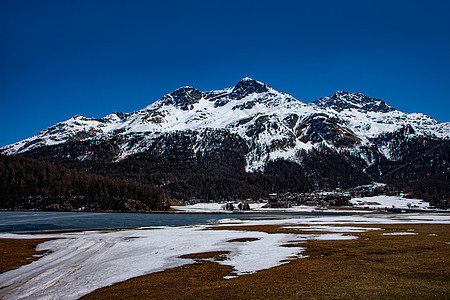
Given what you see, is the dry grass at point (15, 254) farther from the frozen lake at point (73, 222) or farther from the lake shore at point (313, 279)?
the frozen lake at point (73, 222)

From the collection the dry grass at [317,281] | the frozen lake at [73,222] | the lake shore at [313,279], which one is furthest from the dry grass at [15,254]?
the frozen lake at [73,222]

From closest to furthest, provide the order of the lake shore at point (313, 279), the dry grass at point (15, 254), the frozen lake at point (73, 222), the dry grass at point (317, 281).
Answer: the dry grass at point (317, 281), the lake shore at point (313, 279), the dry grass at point (15, 254), the frozen lake at point (73, 222)

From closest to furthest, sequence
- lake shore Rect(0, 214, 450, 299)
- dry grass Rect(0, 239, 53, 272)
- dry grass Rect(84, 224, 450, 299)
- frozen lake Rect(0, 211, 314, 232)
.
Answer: dry grass Rect(84, 224, 450, 299) → lake shore Rect(0, 214, 450, 299) → dry grass Rect(0, 239, 53, 272) → frozen lake Rect(0, 211, 314, 232)

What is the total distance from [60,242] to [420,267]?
46.3 meters

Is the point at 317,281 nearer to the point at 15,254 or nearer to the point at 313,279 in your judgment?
the point at 313,279

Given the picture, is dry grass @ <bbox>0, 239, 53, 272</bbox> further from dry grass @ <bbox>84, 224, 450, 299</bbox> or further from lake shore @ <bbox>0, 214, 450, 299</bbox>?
dry grass @ <bbox>84, 224, 450, 299</bbox>

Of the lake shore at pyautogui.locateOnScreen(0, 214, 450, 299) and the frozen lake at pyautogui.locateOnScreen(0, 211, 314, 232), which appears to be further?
the frozen lake at pyautogui.locateOnScreen(0, 211, 314, 232)

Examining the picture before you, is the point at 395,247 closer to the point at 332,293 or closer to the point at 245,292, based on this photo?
the point at 332,293

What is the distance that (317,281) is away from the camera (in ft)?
64.2

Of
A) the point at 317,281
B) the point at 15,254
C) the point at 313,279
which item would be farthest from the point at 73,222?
the point at 317,281

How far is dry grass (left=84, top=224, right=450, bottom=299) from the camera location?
54.5 feet

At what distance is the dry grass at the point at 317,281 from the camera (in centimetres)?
1662

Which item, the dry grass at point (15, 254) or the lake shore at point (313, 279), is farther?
the dry grass at point (15, 254)

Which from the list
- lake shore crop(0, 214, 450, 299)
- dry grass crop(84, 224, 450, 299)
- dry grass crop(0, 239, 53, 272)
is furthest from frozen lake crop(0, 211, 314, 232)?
dry grass crop(84, 224, 450, 299)
